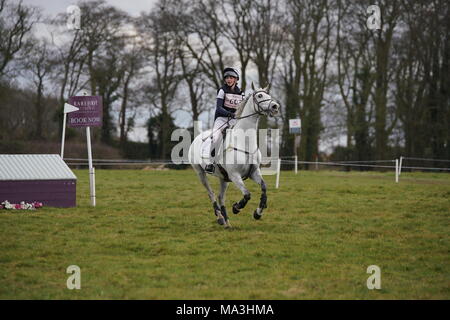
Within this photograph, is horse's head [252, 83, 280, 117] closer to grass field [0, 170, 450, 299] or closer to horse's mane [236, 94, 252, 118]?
horse's mane [236, 94, 252, 118]

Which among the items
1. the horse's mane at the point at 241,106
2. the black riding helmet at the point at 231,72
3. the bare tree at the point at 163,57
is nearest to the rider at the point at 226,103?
the black riding helmet at the point at 231,72

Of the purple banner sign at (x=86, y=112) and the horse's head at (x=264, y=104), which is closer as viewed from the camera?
the horse's head at (x=264, y=104)

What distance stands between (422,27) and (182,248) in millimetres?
33928

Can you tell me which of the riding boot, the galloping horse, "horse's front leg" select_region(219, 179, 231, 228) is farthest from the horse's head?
"horse's front leg" select_region(219, 179, 231, 228)

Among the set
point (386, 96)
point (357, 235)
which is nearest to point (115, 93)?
point (386, 96)

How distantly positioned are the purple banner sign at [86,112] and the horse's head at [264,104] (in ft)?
18.3

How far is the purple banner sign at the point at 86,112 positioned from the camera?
15.6 m

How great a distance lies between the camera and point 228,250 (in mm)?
9625

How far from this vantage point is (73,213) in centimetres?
1399

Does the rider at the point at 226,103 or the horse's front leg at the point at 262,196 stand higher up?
the rider at the point at 226,103

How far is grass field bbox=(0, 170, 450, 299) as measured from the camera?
286 inches

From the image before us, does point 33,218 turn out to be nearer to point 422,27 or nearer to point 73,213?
point 73,213

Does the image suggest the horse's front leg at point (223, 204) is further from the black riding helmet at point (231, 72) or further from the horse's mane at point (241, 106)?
the black riding helmet at point (231, 72)

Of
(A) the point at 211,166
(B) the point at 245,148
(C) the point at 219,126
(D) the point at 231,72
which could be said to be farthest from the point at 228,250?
(D) the point at 231,72
